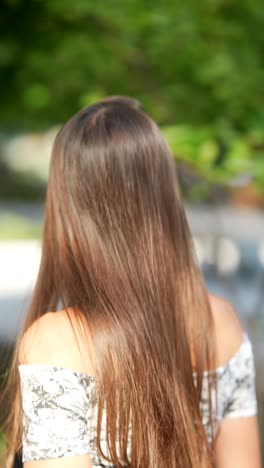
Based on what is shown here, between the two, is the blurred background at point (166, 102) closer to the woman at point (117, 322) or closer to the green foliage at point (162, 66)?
the green foliage at point (162, 66)

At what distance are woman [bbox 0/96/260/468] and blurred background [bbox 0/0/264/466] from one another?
86 cm

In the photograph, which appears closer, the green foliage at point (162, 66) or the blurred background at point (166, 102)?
the blurred background at point (166, 102)

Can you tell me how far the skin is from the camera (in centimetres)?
135

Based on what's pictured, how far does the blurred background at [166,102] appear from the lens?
3.11 m

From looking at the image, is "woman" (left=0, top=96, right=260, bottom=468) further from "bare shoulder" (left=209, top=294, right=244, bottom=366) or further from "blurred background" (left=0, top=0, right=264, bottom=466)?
"blurred background" (left=0, top=0, right=264, bottom=466)

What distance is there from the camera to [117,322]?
144 cm

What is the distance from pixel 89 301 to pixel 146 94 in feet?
10.6

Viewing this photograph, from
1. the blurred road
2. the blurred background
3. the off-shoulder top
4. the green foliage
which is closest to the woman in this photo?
the off-shoulder top

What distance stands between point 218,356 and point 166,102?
2929mm

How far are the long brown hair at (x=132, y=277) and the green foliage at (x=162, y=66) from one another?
1.34m

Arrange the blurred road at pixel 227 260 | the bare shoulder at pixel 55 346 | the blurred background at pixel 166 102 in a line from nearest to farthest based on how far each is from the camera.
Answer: the bare shoulder at pixel 55 346
the blurred background at pixel 166 102
the blurred road at pixel 227 260

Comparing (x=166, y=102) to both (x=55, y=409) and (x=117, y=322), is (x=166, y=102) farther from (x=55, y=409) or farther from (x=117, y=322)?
(x=55, y=409)

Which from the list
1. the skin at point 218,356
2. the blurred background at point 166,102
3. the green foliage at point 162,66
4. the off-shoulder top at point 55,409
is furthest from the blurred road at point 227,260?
the off-shoulder top at point 55,409

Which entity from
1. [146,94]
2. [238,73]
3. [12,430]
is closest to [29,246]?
[146,94]
